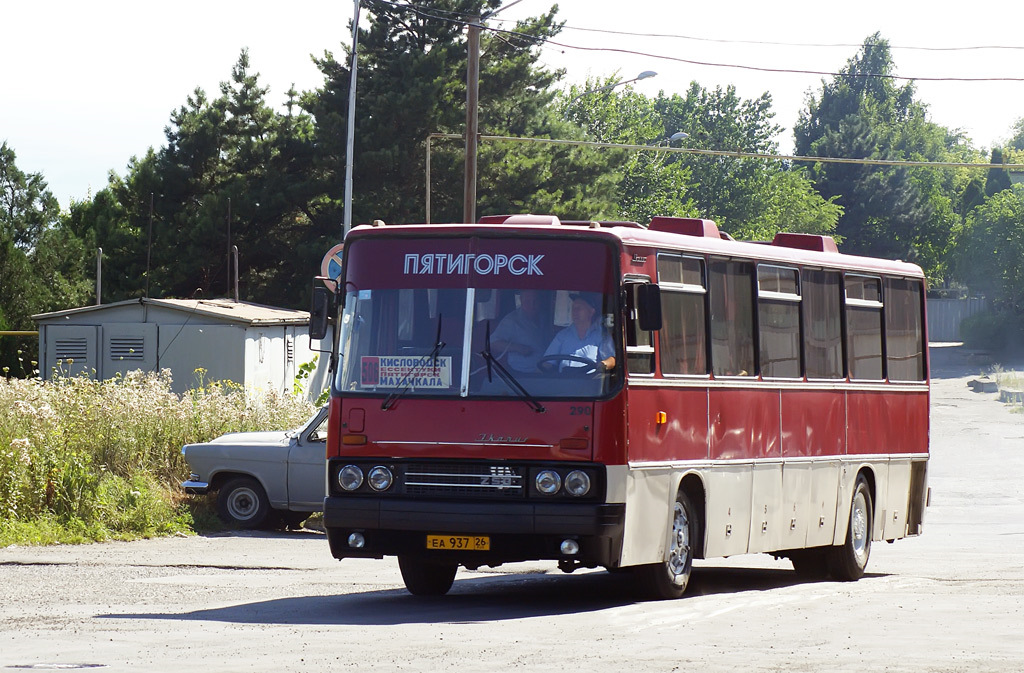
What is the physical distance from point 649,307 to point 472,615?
2575mm

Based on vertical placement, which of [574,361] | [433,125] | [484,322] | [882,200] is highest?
[882,200]

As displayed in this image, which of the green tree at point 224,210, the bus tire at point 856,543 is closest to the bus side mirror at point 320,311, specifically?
the bus tire at point 856,543

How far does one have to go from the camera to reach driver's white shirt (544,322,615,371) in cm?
1224

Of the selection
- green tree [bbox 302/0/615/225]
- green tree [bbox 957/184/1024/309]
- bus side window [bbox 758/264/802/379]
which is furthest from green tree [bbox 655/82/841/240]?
bus side window [bbox 758/264/802/379]

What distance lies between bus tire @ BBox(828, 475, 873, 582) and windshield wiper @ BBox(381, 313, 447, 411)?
620 cm

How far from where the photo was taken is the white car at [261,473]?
2000 cm

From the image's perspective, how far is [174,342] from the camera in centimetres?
3353

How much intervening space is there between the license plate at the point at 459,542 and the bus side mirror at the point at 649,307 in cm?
195

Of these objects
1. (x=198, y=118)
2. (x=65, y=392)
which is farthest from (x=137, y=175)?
(x=65, y=392)

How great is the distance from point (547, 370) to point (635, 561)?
162 centimetres

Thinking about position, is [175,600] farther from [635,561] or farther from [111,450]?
[111,450]

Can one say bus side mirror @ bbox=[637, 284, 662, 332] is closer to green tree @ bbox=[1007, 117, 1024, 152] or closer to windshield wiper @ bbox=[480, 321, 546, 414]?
windshield wiper @ bbox=[480, 321, 546, 414]

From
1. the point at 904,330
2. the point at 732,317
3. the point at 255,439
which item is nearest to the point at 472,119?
the point at 255,439

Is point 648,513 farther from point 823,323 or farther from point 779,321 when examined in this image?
point 823,323
